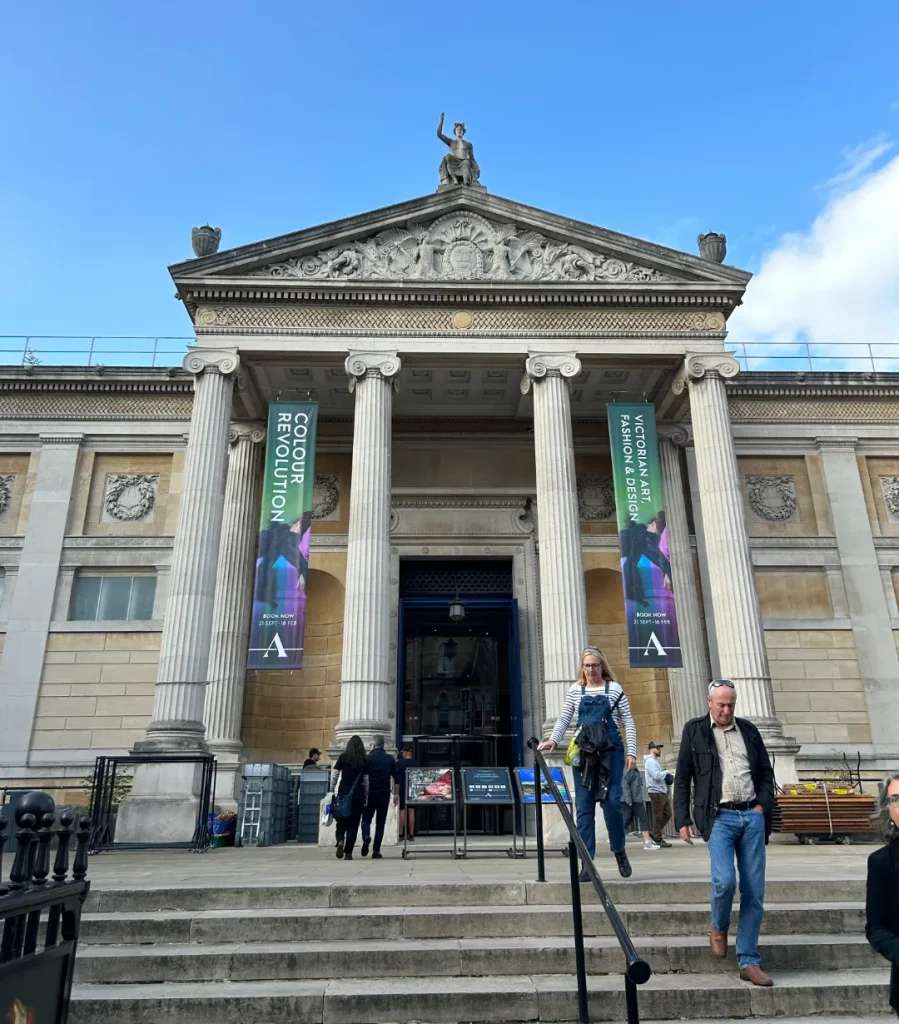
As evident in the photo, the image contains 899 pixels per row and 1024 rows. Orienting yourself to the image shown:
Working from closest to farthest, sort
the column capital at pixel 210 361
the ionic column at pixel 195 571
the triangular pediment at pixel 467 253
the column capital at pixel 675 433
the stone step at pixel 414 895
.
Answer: the stone step at pixel 414 895, the ionic column at pixel 195 571, the column capital at pixel 210 361, the triangular pediment at pixel 467 253, the column capital at pixel 675 433

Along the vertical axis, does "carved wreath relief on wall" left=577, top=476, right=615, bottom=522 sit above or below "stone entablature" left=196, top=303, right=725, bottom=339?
below

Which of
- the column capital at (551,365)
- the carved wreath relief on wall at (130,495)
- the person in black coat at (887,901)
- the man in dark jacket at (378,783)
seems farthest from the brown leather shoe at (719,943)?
the carved wreath relief on wall at (130,495)

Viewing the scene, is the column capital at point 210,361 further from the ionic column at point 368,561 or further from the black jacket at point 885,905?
the black jacket at point 885,905

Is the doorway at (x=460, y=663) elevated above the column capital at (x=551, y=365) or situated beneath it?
situated beneath

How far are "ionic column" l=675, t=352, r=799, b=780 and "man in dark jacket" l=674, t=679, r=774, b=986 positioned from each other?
10518mm

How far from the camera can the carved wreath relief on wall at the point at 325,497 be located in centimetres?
2078

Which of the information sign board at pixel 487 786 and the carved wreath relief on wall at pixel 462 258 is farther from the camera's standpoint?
the carved wreath relief on wall at pixel 462 258

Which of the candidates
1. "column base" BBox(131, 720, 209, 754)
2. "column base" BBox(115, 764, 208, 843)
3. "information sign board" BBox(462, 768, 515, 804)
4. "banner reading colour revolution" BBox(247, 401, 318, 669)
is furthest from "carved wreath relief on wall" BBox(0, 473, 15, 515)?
"information sign board" BBox(462, 768, 515, 804)

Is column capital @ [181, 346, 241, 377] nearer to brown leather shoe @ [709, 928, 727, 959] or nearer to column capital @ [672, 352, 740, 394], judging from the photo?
column capital @ [672, 352, 740, 394]

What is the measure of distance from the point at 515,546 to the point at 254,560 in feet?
20.3

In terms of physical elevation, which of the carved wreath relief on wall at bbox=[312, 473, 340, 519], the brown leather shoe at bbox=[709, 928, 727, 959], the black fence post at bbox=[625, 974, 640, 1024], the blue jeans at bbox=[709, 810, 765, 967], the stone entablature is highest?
the stone entablature

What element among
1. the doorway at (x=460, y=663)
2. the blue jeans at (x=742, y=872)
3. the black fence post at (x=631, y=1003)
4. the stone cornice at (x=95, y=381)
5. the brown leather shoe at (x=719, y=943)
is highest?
the stone cornice at (x=95, y=381)

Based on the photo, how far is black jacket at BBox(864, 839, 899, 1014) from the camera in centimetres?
340

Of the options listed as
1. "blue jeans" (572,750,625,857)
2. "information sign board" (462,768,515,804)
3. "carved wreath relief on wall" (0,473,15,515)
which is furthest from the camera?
"carved wreath relief on wall" (0,473,15,515)
